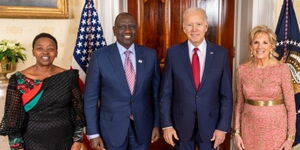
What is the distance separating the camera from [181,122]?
80.2 inches

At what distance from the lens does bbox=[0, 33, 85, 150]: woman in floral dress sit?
178cm

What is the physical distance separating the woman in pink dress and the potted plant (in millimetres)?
1708

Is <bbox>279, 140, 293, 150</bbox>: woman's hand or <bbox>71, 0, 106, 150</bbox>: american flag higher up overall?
<bbox>71, 0, 106, 150</bbox>: american flag

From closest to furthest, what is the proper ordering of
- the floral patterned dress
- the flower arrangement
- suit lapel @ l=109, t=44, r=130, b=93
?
the floral patterned dress, suit lapel @ l=109, t=44, r=130, b=93, the flower arrangement

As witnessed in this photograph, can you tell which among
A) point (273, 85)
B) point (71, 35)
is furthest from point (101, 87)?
point (273, 85)

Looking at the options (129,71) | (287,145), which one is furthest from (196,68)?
(287,145)

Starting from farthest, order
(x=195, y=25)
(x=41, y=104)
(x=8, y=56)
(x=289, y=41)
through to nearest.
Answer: (x=289, y=41), (x=8, y=56), (x=195, y=25), (x=41, y=104)

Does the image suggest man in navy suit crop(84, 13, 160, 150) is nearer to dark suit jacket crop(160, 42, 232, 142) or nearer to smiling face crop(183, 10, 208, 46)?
dark suit jacket crop(160, 42, 232, 142)

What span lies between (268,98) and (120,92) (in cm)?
100

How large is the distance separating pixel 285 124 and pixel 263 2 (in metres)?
1.21

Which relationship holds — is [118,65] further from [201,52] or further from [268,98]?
[268,98]

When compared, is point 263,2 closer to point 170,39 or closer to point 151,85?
point 170,39

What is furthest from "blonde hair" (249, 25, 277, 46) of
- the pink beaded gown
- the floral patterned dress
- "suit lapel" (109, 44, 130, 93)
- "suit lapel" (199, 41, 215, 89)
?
the floral patterned dress

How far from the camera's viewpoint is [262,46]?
80.7 inches
